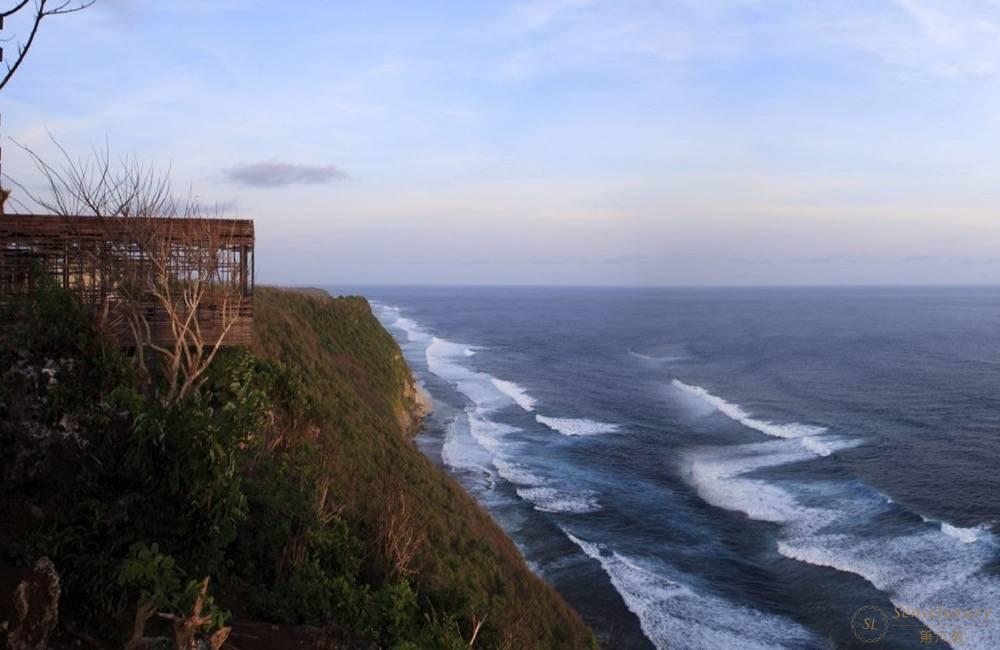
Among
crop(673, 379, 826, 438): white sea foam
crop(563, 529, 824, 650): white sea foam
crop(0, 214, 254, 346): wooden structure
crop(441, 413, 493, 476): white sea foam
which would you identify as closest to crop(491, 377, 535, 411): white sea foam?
crop(441, 413, 493, 476): white sea foam

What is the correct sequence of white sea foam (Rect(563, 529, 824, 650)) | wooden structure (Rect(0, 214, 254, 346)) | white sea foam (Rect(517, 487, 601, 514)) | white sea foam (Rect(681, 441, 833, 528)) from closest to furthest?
wooden structure (Rect(0, 214, 254, 346)) < white sea foam (Rect(563, 529, 824, 650)) < white sea foam (Rect(681, 441, 833, 528)) < white sea foam (Rect(517, 487, 601, 514))

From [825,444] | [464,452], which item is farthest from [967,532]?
[464,452]

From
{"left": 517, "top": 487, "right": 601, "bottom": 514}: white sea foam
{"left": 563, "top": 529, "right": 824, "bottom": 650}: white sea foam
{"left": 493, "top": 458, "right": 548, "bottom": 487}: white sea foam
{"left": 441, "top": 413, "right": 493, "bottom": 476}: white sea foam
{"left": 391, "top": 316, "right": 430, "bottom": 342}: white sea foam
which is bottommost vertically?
{"left": 563, "top": 529, "right": 824, "bottom": 650}: white sea foam

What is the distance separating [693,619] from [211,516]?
14.9 meters

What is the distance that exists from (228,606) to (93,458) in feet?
9.54

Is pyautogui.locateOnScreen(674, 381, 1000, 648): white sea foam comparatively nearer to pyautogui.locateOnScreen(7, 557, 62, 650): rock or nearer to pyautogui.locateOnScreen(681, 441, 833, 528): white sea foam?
pyautogui.locateOnScreen(681, 441, 833, 528): white sea foam

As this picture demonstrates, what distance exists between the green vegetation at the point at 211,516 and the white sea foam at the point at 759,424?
1021 inches

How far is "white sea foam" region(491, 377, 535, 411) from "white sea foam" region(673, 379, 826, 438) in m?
12.3

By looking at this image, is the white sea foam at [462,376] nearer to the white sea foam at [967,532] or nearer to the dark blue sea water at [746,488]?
the dark blue sea water at [746,488]

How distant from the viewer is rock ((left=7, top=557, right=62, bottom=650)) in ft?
23.3

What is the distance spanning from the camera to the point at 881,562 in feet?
77.5

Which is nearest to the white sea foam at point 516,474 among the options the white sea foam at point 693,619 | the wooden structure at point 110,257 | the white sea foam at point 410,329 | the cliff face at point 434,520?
the cliff face at point 434,520

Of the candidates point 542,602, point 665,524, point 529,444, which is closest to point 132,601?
point 542,602

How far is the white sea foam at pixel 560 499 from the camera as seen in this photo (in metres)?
28.8
